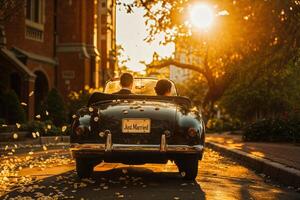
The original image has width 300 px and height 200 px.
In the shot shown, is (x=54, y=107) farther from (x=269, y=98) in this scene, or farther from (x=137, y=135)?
(x=269, y=98)

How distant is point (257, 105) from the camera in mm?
42000

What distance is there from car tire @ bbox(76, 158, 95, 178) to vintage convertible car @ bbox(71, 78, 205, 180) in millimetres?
19

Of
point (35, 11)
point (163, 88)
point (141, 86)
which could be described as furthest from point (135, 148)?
point (35, 11)

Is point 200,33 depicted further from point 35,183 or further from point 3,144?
point 35,183

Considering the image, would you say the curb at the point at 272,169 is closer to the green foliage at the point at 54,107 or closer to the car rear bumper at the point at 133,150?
the car rear bumper at the point at 133,150

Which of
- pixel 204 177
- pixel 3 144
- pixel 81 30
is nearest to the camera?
pixel 204 177

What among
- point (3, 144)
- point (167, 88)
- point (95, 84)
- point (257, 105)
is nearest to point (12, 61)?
point (3, 144)

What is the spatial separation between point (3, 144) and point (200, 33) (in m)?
12.8

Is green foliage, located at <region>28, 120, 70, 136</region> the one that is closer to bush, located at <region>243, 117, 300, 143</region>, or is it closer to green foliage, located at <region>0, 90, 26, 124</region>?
green foliage, located at <region>0, 90, 26, 124</region>

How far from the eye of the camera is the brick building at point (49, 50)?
24594mm

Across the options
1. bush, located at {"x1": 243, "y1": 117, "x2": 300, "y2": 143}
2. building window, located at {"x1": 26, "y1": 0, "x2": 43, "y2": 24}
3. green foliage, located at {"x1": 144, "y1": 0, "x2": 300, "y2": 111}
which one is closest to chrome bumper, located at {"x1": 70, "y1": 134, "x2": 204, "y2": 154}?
green foliage, located at {"x1": 144, "y1": 0, "x2": 300, "y2": 111}

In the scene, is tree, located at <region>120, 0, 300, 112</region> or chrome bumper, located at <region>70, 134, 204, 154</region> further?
tree, located at <region>120, 0, 300, 112</region>

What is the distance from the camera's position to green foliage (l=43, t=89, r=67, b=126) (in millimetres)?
23444

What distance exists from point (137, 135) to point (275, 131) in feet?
40.7
